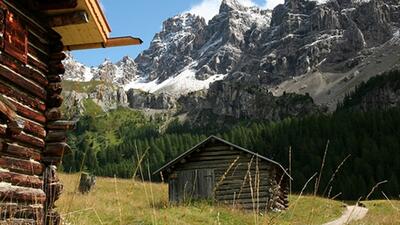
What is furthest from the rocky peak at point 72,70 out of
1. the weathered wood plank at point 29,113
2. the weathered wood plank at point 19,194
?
the weathered wood plank at point 19,194

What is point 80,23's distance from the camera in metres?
9.84

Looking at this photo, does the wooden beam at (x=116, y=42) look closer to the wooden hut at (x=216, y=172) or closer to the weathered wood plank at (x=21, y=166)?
the weathered wood plank at (x=21, y=166)

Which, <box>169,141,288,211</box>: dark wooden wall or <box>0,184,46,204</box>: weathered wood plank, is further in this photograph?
<box>169,141,288,211</box>: dark wooden wall

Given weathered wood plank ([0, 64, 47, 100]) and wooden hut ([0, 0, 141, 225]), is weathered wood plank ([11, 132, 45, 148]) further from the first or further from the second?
weathered wood plank ([0, 64, 47, 100])

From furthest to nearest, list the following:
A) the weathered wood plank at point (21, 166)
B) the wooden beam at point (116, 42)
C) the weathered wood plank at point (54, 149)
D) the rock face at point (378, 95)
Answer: the rock face at point (378, 95), the wooden beam at point (116, 42), the weathered wood plank at point (54, 149), the weathered wood plank at point (21, 166)

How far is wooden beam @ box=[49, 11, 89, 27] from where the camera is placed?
9.53 metres

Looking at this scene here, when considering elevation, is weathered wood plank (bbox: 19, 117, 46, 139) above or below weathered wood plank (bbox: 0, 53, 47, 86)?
below

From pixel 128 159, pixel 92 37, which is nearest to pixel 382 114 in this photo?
pixel 128 159

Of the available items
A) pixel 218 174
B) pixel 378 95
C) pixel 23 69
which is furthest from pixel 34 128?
pixel 378 95

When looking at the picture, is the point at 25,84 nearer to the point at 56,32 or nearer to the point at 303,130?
the point at 56,32

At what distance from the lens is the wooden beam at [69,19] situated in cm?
953

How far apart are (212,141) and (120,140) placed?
16854 centimetres

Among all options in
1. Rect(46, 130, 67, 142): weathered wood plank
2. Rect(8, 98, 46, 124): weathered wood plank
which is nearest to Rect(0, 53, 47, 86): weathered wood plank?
Rect(8, 98, 46, 124): weathered wood plank

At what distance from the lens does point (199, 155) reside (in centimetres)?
3238
